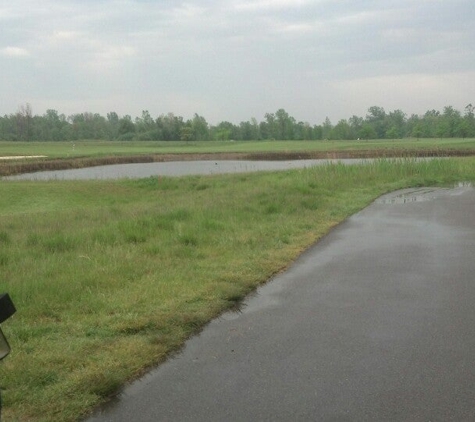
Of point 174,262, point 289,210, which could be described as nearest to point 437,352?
point 174,262

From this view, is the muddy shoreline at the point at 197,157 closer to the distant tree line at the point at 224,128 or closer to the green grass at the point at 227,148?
the green grass at the point at 227,148

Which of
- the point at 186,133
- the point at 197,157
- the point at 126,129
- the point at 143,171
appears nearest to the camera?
the point at 143,171

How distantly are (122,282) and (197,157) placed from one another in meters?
63.9

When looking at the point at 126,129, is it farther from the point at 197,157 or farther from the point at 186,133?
Answer: the point at 197,157

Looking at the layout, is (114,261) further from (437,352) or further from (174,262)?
(437,352)

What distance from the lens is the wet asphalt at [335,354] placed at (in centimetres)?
444

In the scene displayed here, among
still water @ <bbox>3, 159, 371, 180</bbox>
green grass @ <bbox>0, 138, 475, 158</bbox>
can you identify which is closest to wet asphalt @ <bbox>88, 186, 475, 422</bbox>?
still water @ <bbox>3, 159, 371, 180</bbox>

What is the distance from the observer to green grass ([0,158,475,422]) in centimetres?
493

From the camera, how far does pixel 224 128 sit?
467 feet

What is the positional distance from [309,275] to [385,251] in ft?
7.44

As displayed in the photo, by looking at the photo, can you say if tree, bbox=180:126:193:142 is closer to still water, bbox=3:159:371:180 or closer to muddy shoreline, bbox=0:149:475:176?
muddy shoreline, bbox=0:149:475:176

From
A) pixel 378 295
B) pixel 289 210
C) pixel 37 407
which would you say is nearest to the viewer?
pixel 37 407

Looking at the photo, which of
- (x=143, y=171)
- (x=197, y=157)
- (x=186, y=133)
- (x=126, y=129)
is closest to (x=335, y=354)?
(x=143, y=171)

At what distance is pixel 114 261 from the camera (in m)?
9.01
